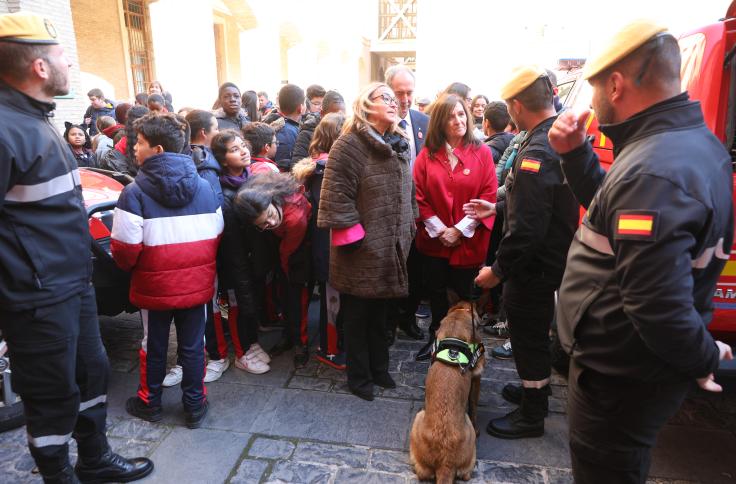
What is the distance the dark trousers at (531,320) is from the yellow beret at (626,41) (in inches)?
56.5

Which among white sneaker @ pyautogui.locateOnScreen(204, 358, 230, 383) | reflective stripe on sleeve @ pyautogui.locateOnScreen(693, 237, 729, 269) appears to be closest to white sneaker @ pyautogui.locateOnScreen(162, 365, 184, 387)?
white sneaker @ pyautogui.locateOnScreen(204, 358, 230, 383)

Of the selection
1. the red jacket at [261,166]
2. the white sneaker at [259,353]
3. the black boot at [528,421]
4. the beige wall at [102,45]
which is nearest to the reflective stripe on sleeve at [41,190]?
the red jacket at [261,166]

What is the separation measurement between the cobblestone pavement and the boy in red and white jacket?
24 cm

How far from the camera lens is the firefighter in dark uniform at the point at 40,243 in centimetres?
200

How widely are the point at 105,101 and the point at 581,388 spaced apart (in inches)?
377

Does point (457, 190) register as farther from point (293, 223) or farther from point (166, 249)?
point (166, 249)

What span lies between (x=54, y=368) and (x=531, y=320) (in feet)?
7.97

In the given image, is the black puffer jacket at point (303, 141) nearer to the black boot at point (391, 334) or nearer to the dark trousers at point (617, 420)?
the black boot at point (391, 334)

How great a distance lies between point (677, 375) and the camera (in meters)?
1.54

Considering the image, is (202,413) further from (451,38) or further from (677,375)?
(451,38)

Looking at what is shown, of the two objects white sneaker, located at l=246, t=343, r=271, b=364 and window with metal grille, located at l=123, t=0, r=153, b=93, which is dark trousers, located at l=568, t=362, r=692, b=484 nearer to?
white sneaker, located at l=246, t=343, r=271, b=364

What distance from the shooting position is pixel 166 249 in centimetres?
289

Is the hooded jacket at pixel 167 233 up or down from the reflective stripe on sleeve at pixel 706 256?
down

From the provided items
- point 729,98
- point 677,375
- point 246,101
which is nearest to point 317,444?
point 677,375
